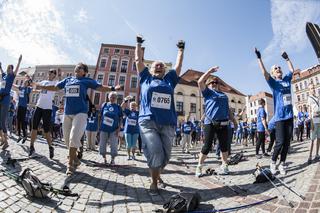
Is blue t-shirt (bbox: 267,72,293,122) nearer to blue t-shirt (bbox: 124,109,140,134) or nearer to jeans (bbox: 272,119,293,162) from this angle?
jeans (bbox: 272,119,293,162)

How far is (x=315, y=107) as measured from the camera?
6262 mm

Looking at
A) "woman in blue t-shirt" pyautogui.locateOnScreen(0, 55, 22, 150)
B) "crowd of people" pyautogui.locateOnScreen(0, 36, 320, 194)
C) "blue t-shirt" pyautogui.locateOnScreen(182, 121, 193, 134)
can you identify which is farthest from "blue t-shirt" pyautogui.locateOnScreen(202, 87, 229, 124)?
"blue t-shirt" pyautogui.locateOnScreen(182, 121, 193, 134)

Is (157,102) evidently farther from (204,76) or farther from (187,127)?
(187,127)

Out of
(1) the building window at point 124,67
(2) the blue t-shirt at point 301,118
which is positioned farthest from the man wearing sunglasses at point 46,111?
(1) the building window at point 124,67

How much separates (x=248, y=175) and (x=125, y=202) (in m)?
2.87

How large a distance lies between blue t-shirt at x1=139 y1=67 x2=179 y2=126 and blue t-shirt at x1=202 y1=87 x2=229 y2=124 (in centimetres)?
159

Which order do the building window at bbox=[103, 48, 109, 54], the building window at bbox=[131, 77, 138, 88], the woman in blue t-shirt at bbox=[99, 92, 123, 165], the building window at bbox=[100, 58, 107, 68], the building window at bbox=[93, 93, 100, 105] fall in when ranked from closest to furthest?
the woman in blue t-shirt at bbox=[99, 92, 123, 165]
the building window at bbox=[93, 93, 100, 105]
the building window at bbox=[131, 77, 138, 88]
the building window at bbox=[100, 58, 107, 68]
the building window at bbox=[103, 48, 109, 54]

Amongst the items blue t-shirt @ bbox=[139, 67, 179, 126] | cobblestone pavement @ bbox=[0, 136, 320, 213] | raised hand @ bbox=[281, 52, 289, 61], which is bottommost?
cobblestone pavement @ bbox=[0, 136, 320, 213]

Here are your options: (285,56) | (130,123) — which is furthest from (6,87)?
(285,56)

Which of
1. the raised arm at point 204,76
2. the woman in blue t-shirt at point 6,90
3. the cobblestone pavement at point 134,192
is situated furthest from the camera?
the woman in blue t-shirt at point 6,90

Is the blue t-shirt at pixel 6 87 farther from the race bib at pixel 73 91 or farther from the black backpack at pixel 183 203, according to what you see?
the black backpack at pixel 183 203

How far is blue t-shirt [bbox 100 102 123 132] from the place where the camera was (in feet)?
19.6

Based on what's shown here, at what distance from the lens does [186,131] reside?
11953 millimetres

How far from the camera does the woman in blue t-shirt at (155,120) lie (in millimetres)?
3293
